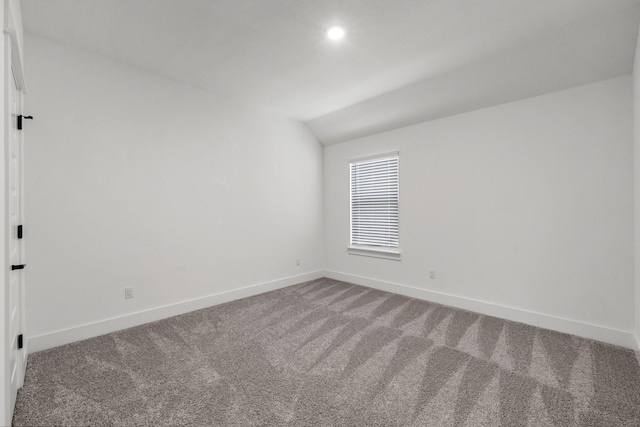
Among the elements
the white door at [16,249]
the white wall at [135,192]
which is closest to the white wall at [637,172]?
the white wall at [135,192]

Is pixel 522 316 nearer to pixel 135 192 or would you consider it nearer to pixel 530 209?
pixel 530 209

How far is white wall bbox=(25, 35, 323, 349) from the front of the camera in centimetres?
245

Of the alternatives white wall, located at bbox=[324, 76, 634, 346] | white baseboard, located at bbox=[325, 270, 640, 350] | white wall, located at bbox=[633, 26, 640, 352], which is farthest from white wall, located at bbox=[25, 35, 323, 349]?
white wall, located at bbox=[633, 26, 640, 352]

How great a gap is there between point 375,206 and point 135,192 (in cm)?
310

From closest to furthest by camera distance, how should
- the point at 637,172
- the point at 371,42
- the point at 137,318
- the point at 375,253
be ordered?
the point at 637,172, the point at 371,42, the point at 137,318, the point at 375,253

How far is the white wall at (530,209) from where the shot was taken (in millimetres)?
2518

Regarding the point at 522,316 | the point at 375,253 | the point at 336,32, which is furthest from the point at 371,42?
the point at 522,316

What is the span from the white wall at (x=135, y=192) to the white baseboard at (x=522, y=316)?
1.81 m

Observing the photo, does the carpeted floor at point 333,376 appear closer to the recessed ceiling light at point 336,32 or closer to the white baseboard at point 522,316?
the white baseboard at point 522,316

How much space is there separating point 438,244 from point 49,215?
4038 mm

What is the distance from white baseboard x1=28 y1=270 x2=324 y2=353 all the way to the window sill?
47.4 inches

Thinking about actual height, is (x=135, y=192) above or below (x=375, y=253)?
above

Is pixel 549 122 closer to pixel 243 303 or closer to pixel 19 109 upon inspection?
pixel 243 303

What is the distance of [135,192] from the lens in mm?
2941
